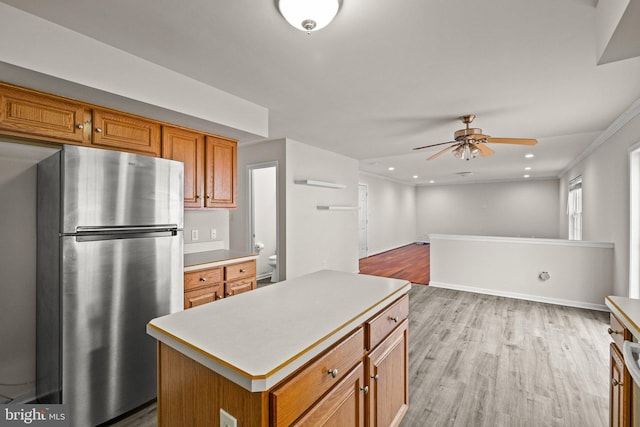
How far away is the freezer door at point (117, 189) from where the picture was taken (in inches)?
66.1

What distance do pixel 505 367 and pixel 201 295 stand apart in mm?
2773

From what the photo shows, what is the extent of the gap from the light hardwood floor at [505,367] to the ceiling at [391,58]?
248cm

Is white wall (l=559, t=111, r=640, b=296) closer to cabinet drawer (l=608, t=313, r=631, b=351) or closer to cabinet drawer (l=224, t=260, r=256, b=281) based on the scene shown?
cabinet drawer (l=608, t=313, r=631, b=351)

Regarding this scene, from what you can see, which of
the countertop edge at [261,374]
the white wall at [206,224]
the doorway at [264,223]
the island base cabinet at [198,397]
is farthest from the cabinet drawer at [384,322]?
the doorway at [264,223]

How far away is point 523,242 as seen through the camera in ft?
14.4

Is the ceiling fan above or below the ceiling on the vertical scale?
below

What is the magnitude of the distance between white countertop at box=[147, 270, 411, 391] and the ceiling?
5.16 ft

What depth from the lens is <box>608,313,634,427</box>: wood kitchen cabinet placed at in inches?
47.5

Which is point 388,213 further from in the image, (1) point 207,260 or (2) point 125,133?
(2) point 125,133

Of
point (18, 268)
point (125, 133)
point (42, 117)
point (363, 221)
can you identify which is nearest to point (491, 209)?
point (363, 221)

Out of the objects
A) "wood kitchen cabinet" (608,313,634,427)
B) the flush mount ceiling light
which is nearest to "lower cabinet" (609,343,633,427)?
"wood kitchen cabinet" (608,313,634,427)

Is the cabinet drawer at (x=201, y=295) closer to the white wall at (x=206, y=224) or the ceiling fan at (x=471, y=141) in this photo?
the white wall at (x=206, y=224)

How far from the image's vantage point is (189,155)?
9.32ft

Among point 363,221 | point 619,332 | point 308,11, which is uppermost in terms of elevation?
point 308,11
